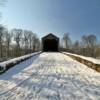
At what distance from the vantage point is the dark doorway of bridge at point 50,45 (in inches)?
1537

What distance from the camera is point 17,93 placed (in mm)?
4754

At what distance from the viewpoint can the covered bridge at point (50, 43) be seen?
3788 cm

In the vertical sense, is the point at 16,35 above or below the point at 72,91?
above

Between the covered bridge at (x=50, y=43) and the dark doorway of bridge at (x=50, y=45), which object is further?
the dark doorway of bridge at (x=50, y=45)

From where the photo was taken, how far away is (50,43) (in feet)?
133

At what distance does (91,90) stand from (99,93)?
14.1 inches

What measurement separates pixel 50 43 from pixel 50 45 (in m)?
0.48

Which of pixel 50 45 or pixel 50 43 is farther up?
pixel 50 43

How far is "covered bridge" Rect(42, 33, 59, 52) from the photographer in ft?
124

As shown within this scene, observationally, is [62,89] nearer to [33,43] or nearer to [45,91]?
[45,91]

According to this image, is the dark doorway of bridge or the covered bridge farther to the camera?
the dark doorway of bridge

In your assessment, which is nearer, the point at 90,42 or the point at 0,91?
the point at 0,91

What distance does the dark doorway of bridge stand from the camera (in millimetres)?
39044

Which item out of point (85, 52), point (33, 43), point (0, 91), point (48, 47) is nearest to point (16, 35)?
point (33, 43)
